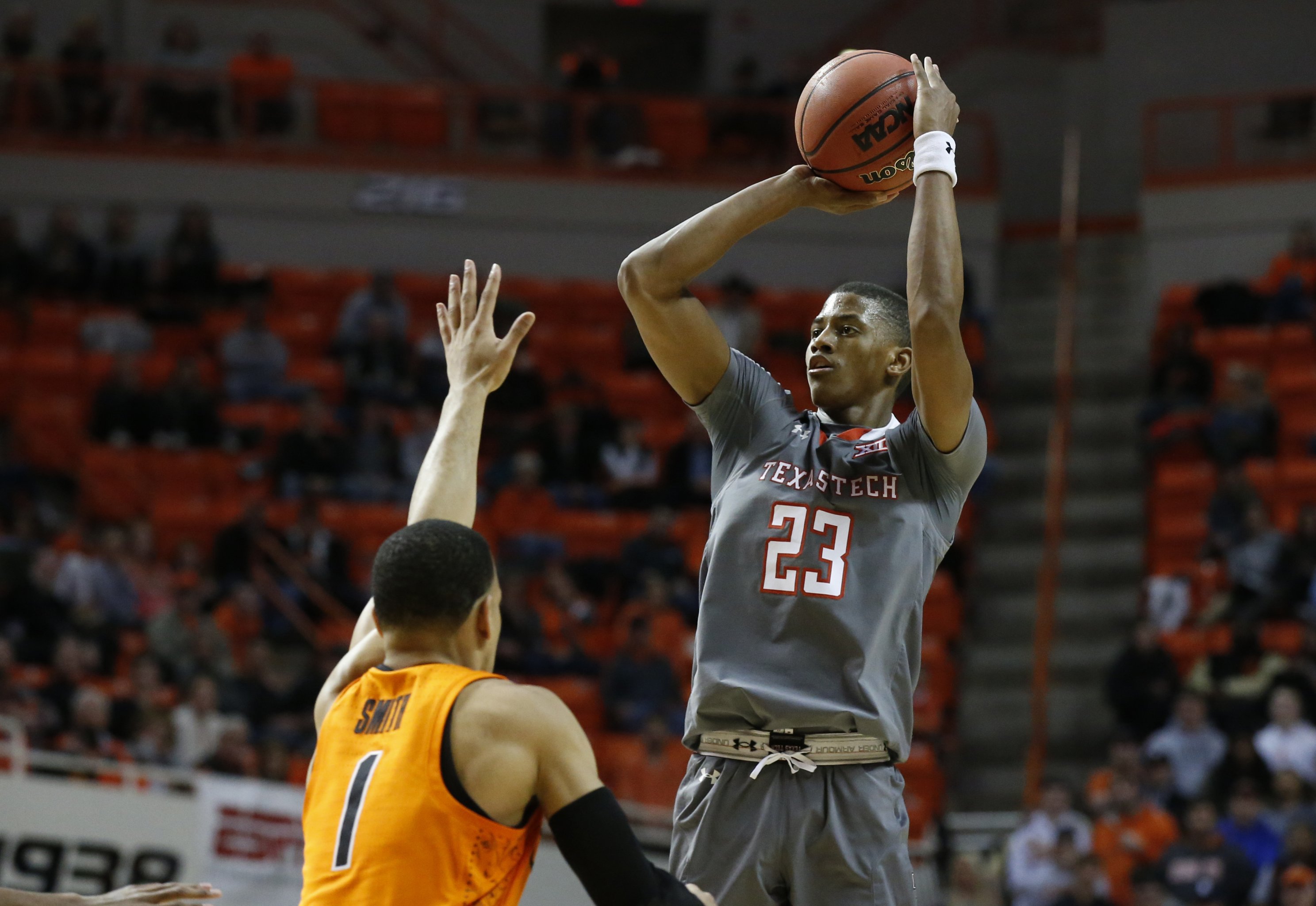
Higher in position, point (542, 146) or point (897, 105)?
point (542, 146)

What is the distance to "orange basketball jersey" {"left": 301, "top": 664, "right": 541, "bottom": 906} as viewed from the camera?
313 centimetres

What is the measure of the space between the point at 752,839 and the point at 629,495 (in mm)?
9982

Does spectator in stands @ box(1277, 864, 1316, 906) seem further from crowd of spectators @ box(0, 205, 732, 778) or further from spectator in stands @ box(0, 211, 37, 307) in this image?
spectator in stands @ box(0, 211, 37, 307)

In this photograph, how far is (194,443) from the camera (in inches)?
548

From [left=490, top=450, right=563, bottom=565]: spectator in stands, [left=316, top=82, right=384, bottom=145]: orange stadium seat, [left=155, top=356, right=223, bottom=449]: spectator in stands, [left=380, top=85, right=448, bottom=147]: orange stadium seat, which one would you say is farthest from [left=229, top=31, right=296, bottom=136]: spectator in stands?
[left=490, top=450, right=563, bottom=565]: spectator in stands

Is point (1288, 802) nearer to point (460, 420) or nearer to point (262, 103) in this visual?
point (460, 420)

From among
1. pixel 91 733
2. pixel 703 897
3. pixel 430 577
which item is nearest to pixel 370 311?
pixel 91 733

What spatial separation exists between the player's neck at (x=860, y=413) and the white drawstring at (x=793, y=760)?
866mm

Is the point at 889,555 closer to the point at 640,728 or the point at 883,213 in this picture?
the point at 640,728

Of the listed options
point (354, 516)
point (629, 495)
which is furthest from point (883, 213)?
point (354, 516)

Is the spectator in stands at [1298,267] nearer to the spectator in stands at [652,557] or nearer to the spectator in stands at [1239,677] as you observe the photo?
the spectator in stands at [1239,677]

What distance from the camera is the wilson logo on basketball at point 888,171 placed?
13.6 ft

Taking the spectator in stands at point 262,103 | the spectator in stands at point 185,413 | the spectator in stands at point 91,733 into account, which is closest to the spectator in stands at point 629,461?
the spectator in stands at point 185,413

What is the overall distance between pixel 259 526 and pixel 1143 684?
648 cm
